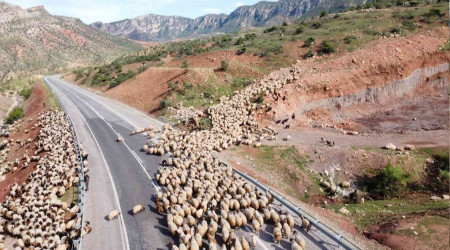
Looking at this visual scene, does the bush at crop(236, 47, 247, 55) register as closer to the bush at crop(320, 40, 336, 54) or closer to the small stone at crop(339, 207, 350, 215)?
the bush at crop(320, 40, 336, 54)

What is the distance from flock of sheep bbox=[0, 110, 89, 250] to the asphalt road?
1203mm

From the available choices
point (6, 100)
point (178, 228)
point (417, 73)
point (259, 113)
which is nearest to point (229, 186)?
point (178, 228)

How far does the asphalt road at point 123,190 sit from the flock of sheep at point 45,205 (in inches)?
47.4

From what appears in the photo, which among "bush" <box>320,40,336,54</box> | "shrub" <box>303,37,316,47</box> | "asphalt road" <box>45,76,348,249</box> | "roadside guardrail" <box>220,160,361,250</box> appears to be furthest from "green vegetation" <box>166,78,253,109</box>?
"roadside guardrail" <box>220,160,361,250</box>

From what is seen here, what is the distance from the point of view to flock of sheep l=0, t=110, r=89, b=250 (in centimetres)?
1545

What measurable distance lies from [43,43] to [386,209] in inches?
6351

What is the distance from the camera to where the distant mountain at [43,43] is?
123125 mm

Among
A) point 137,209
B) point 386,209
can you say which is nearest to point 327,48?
point 386,209

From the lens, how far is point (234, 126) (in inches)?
1241

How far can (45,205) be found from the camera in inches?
715

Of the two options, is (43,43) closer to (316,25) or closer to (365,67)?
(316,25)

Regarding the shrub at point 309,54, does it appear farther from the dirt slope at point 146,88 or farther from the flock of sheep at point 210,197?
the flock of sheep at point 210,197

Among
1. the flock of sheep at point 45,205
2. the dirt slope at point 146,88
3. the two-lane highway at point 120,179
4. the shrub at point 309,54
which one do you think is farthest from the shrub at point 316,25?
the flock of sheep at point 45,205

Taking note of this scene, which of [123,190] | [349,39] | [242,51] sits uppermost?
[349,39]
